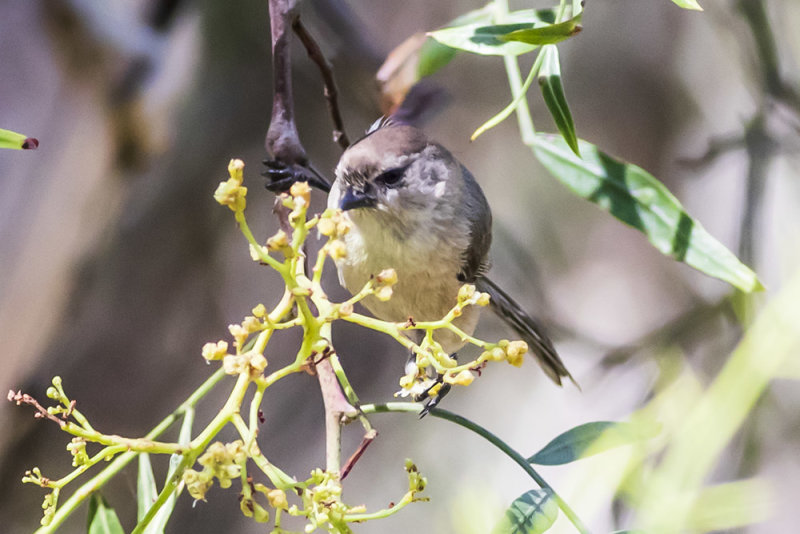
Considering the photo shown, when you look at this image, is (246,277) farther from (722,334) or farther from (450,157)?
(722,334)

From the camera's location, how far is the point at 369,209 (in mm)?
743

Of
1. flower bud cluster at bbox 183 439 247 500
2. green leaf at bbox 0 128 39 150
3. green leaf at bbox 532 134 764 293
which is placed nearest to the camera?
flower bud cluster at bbox 183 439 247 500

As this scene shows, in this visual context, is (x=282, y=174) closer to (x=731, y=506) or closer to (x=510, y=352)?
(x=510, y=352)

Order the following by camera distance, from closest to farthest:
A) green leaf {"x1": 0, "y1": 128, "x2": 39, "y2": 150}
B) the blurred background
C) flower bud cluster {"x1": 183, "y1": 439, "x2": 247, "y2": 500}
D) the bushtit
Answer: flower bud cluster {"x1": 183, "y1": 439, "x2": 247, "y2": 500} → green leaf {"x1": 0, "y1": 128, "x2": 39, "y2": 150} → the bushtit → the blurred background

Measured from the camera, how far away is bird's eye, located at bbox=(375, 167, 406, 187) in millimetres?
717

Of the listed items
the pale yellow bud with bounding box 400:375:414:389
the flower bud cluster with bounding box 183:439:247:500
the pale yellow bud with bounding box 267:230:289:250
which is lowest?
the pale yellow bud with bounding box 400:375:414:389

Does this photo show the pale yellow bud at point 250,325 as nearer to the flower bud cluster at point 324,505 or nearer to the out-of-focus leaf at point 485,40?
the flower bud cluster at point 324,505

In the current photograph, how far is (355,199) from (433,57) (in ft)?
0.69

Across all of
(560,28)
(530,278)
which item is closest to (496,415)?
(530,278)

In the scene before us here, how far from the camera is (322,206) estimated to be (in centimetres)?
95

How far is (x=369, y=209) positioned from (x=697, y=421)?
47cm

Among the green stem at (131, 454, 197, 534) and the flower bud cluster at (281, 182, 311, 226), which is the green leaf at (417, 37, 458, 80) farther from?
the green stem at (131, 454, 197, 534)

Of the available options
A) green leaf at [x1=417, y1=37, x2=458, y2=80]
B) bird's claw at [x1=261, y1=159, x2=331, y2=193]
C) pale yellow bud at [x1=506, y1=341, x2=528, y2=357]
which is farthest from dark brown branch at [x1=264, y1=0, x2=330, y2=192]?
pale yellow bud at [x1=506, y1=341, x2=528, y2=357]

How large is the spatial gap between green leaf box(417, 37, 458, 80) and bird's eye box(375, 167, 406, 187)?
0.13m
